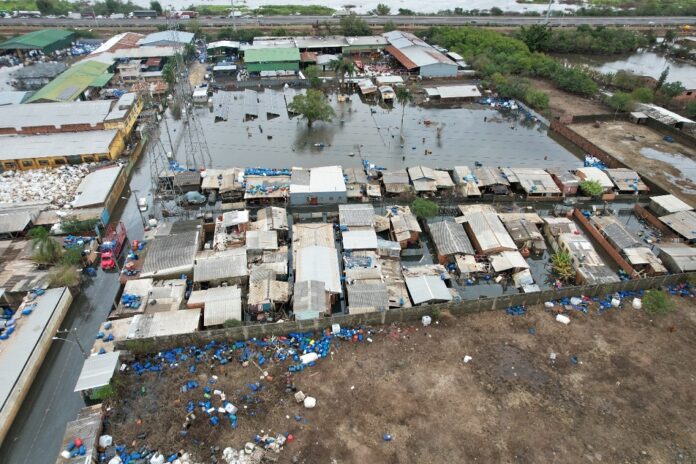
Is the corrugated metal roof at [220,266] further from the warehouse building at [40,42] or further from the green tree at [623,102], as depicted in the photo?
the warehouse building at [40,42]

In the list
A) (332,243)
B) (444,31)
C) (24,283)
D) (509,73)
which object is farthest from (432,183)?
(444,31)

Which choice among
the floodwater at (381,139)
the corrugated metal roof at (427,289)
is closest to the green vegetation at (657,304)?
the corrugated metal roof at (427,289)

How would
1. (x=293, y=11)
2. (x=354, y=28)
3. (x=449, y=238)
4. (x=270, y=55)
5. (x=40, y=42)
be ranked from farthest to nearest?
(x=293, y=11), (x=354, y=28), (x=40, y=42), (x=270, y=55), (x=449, y=238)

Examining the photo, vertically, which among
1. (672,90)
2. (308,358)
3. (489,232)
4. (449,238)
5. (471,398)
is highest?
(672,90)

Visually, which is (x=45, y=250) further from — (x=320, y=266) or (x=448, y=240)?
(x=448, y=240)

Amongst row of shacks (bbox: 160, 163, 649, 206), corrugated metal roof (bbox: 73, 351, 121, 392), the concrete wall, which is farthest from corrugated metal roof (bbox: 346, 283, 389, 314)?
corrugated metal roof (bbox: 73, 351, 121, 392)

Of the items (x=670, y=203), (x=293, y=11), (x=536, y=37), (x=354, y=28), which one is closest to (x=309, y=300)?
(x=670, y=203)

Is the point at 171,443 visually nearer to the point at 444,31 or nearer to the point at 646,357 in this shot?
the point at 646,357
